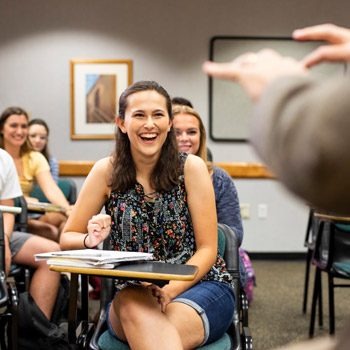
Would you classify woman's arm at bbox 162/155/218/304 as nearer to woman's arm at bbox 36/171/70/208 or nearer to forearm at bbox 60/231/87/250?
forearm at bbox 60/231/87/250

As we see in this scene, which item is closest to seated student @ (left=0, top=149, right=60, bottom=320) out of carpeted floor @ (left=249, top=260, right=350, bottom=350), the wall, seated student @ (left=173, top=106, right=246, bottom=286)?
seated student @ (left=173, top=106, right=246, bottom=286)

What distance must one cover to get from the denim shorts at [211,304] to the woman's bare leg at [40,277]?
128cm

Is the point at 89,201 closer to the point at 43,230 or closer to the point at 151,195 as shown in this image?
the point at 151,195

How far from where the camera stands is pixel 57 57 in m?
5.37

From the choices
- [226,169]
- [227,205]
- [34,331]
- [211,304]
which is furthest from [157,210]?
[226,169]

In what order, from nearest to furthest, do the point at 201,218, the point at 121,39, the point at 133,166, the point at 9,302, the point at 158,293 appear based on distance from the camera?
the point at 158,293, the point at 201,218, the point at 133,166, the point at 9,302, the point at 121,39

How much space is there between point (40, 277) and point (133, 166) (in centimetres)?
133

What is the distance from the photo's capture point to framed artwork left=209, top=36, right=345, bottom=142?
5.39 m

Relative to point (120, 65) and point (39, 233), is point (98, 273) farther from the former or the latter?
point (120, 65)

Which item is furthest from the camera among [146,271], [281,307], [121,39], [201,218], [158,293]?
[121,39]

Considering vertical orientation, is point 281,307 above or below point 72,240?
below

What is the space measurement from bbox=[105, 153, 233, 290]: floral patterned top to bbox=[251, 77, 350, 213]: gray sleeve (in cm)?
125

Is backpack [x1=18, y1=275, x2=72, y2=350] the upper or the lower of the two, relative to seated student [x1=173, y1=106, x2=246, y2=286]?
lower

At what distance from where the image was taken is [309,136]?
60 cm
